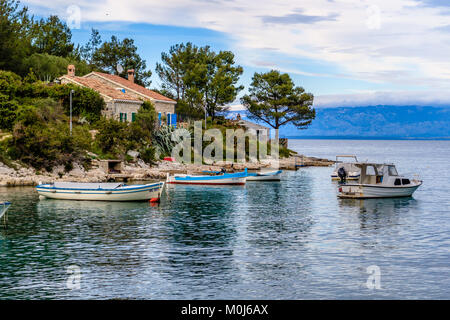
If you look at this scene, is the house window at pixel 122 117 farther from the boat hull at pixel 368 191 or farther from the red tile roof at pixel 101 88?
the boat hull at pixel 368 191

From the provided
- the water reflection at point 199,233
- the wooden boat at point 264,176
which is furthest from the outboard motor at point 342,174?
the water reflection at point 199,233

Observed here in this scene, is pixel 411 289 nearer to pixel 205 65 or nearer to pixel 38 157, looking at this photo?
pixel 38 157

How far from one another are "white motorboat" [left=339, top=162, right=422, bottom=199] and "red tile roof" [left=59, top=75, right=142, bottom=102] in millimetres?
36295

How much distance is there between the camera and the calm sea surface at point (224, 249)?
64.6 ft

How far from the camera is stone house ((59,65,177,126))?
Result: 231ft

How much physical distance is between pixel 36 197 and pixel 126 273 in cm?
2519

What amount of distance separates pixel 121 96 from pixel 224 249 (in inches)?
1982

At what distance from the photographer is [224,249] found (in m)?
26.1

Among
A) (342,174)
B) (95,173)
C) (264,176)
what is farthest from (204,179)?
(342,174)

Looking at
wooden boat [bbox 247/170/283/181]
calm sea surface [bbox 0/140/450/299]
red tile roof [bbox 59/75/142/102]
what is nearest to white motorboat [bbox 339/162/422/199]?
calm sea surface [bbox 0/140/450/299]

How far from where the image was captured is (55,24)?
97688 millimetres

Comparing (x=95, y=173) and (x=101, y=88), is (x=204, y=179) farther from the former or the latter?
(x=101, y=88)
